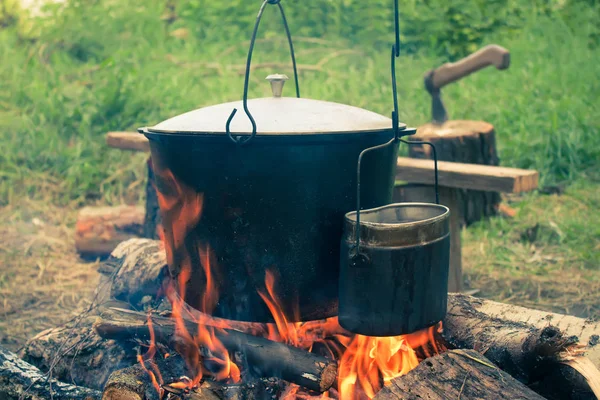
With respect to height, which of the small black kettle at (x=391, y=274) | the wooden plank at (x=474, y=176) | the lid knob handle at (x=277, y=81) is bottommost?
the small black kettle at (x=391, y=274)

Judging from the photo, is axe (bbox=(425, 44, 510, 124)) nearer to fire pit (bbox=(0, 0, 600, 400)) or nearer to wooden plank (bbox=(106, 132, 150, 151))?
wooden plank (bbox=(106, 132, 150, 151))

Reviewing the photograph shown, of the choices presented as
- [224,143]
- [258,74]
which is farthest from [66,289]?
[258,74]

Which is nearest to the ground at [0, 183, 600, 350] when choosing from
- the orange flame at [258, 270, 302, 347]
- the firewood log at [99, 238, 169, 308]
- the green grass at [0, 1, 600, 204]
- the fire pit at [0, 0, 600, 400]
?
the green grass at [0, 1, 600, 204]

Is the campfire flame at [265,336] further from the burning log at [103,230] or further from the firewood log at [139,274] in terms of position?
the burning log at [103,230]

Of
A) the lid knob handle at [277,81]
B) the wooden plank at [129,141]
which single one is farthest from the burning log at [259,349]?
the wooden plank at [129,141]

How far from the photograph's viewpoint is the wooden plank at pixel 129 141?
4160 mm

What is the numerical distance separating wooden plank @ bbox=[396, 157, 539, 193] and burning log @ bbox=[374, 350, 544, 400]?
132 cm

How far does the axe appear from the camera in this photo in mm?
4160

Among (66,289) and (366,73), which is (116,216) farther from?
(366,73)

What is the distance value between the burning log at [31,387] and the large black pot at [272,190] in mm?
515

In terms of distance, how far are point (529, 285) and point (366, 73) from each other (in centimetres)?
370

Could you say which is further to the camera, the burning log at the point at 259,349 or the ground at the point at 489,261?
the ground at the point at 489,261

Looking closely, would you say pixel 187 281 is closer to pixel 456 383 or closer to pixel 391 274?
pixel 391 274

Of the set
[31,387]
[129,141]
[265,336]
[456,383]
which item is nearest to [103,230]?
[129,141]
